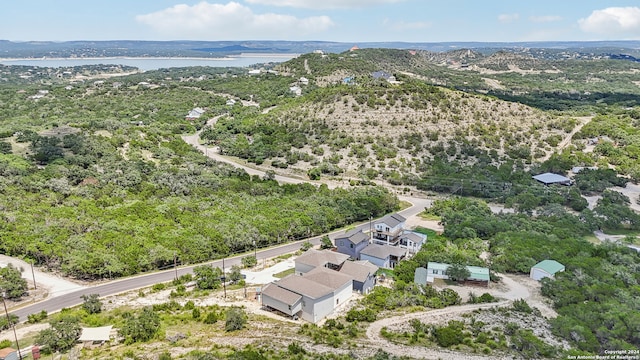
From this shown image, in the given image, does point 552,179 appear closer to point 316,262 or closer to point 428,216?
point 428,216

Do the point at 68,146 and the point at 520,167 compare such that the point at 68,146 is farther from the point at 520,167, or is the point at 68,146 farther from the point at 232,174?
the point at 520,167

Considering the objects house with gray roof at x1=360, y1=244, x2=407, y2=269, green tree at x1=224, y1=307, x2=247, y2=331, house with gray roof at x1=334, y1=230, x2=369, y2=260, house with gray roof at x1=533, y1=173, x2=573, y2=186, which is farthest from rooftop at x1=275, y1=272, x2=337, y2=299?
house with gray roof at x1=533, y1=173, x2=573, y2=186

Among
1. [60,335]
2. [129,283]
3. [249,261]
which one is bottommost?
[129,283]

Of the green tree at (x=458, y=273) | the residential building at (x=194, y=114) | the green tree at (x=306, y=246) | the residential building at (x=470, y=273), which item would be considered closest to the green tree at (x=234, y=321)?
the green tree at (x=306, y=246)

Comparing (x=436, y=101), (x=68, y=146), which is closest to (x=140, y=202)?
(x=68, y=146)

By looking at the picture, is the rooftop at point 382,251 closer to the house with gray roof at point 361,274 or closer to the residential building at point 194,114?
the house with gray roof at point 361,274

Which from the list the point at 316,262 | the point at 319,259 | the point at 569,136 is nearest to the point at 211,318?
the point at 316,262
